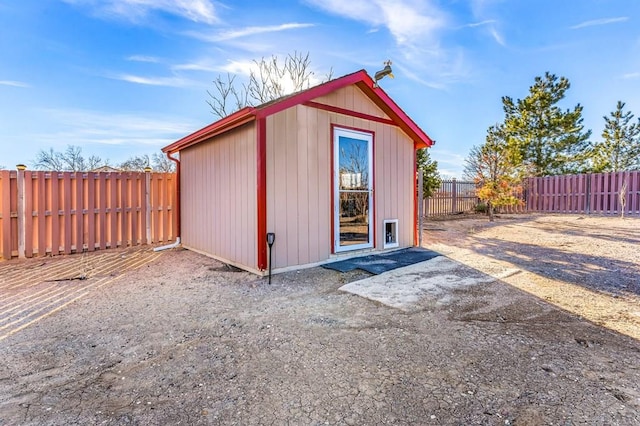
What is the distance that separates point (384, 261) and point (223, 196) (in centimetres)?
308

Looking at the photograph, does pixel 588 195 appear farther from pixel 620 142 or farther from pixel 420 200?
pixel 420 200

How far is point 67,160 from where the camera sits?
49.9 ft

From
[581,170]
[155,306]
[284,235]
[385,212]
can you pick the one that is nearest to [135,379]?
[155,306]

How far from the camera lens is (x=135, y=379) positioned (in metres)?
2.09

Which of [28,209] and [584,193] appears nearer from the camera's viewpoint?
[28,209]

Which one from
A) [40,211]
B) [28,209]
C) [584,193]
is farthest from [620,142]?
[28,209]

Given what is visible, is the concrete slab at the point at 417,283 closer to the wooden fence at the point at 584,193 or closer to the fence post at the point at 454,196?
the fence post at the point at 454,196

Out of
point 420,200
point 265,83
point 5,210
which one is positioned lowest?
point 5,210

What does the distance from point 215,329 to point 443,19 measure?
8645 millimetres

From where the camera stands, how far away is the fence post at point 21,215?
6.07 meters

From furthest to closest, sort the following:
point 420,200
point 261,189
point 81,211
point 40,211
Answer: point 420,200 → point 81,211 → point 40,211 → point 261,189

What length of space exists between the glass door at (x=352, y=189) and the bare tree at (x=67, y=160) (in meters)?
14.2

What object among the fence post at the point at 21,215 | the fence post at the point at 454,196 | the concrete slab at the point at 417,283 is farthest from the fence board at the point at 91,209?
the fence post at the point at 454,196

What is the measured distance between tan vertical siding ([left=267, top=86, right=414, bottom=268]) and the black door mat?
0.34 meters
